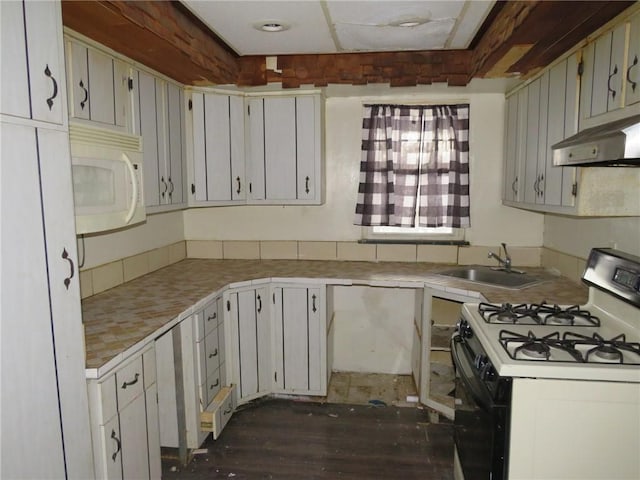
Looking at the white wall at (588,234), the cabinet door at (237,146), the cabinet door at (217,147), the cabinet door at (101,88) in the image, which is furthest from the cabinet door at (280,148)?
the white wall at (588,234)

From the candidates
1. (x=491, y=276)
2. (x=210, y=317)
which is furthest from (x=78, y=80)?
(x=491, y=276)

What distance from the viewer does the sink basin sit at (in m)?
3.06

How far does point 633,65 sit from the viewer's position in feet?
5.66

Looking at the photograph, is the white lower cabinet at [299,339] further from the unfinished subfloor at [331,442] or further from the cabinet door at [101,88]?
the cabinet door at [101,88]

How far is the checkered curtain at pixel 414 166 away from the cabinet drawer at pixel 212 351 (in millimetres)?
1464

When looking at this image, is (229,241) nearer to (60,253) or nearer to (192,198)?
(192,198)

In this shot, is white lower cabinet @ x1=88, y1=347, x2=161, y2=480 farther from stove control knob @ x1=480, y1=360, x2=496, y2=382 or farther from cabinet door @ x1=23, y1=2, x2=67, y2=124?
stove control knob @ x1=480, y1=360, x2=496, y2=382

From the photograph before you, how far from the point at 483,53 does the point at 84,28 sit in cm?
202

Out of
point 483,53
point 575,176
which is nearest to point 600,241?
point 575,176

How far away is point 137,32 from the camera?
1.99 metres

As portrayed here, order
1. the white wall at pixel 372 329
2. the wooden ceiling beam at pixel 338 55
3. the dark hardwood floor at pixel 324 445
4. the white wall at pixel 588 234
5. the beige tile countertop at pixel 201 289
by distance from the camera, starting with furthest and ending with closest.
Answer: the white wall at pixel 372 329 < the dark hardwood floor at pixel 324 445 < the white wall at pixel 588 234 < the beige tile countertop at pixel 201 289 < the wooden ceiling beam at pixel 338 55

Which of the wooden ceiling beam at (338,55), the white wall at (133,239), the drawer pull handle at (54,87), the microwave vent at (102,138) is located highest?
the wooden ceiling beam at (338,55)

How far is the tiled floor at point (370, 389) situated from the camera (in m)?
3.26

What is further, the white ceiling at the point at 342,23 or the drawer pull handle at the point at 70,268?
the white ceiling at the point at 342,23
